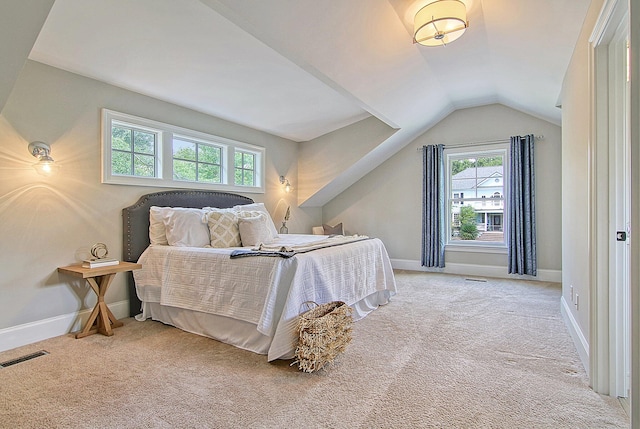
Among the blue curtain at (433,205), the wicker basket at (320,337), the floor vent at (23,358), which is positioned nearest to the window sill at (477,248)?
the blue curtain at (433,205)

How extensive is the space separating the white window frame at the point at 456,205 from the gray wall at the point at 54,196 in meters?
4.52

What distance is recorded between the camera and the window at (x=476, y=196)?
5383mm

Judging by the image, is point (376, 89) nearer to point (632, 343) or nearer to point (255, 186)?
point (255, 186)

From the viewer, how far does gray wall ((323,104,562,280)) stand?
4867mm

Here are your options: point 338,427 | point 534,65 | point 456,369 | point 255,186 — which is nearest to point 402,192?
point 255,186

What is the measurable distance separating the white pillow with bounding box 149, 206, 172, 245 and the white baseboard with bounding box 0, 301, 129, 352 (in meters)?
0.74

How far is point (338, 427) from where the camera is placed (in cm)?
167

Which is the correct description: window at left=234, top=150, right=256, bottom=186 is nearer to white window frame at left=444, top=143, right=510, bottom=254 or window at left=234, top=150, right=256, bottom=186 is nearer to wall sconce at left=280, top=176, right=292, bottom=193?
wall sconce at left=280, top=176, right=292, bottom=193

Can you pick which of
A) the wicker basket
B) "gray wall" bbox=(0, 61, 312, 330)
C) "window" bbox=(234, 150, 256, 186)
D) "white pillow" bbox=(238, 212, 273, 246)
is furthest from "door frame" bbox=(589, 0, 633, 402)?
"window" bbox=(234, 150, 256, 186)

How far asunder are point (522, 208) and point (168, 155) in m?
4.74

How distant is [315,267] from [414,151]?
380 centimetres

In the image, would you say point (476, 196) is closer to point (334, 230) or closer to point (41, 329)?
point (334, 230)

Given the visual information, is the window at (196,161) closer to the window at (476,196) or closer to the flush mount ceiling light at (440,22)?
the flush mount ceiling light at (440,22)

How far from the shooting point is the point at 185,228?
3434 mm
